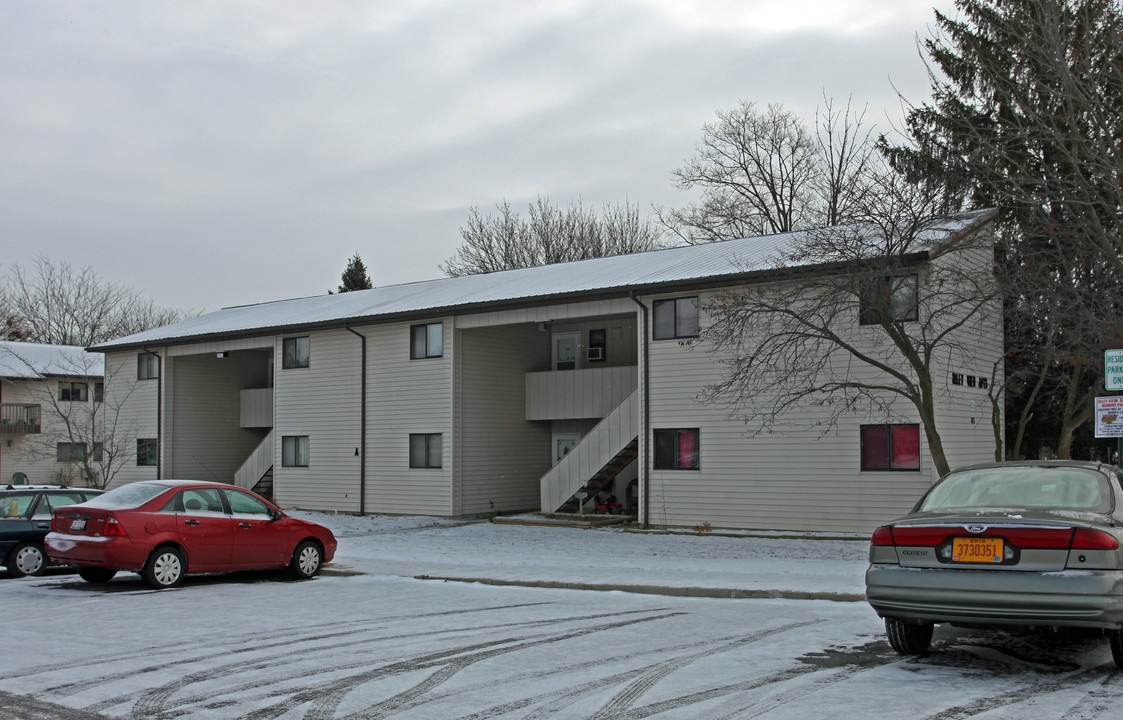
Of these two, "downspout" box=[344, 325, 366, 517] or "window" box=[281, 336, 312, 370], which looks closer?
"downspout" box=[344, 325, 366, 517]

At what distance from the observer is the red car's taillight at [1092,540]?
21.9ft

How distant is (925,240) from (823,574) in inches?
279

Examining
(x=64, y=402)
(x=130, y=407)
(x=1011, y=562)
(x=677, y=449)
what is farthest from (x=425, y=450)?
(x=64, y=402)

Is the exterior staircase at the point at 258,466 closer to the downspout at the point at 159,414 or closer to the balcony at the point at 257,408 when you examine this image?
the balcony at the point at 257,408

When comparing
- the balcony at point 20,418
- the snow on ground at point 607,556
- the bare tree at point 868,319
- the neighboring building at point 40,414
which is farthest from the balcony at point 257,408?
the bare tree at point 868,319

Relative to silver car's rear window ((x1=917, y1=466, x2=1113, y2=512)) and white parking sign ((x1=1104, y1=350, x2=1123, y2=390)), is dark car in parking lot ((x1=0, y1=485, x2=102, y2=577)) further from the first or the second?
white parking sign ((x1=1104, y1=350, x2=1123, y2=390))

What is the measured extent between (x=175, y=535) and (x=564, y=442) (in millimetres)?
16465

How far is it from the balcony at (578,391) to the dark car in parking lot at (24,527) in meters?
14.5

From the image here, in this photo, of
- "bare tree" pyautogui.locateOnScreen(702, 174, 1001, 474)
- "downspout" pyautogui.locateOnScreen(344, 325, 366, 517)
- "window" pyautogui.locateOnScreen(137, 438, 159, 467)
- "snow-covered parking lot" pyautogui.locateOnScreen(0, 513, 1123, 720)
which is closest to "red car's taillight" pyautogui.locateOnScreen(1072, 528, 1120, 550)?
"snow-covered parking lot" pyautogui.locateOnScreen(0, 513, 1123, 720)

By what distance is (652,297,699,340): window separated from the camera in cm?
2183

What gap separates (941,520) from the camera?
725cm

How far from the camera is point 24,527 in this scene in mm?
14352

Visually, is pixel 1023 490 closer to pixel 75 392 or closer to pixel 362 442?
pixel 362 442

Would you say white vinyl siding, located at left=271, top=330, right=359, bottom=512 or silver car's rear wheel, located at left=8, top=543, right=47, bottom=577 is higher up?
white vinyl siding, located at left=271, top=330, right=359, bottom=512
